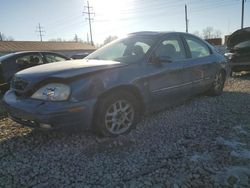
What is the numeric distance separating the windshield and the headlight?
1194mm

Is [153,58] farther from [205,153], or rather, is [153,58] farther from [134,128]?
[205,153]

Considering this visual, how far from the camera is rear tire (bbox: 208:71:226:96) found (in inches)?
250

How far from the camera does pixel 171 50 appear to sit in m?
4.95

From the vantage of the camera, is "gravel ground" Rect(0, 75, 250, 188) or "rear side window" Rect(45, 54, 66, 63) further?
"rear side window" Rect(45, 54, 66, 63)

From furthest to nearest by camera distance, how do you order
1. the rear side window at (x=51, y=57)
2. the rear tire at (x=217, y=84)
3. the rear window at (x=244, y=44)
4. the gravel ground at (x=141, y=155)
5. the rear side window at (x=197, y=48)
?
1. the rear window at (x=244, y=44)
2. the rear side window at (x=51, y=57)
3. the rear tire at (x=217, y=84)
4. the rear side window at (x=197, y=48)
5. the gravel ground at (x=141, y=155)

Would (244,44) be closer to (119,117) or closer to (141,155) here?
(119,117)

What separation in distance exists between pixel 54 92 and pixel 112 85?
0.79 m

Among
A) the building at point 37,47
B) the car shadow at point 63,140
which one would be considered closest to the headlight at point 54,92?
the car shadow at point 63,140

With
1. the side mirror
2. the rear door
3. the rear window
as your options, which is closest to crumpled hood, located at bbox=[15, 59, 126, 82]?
the side mirror

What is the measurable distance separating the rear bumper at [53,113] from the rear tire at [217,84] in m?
3.68

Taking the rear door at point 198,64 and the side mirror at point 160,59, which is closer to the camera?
the side mirror at point 160,59

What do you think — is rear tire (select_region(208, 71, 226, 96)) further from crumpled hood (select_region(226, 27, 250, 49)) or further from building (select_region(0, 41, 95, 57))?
building (select_region(0, 41, 95, 57))

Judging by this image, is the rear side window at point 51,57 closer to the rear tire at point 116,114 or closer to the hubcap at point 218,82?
the hubcap at point 218,82

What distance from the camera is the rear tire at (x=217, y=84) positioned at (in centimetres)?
635
